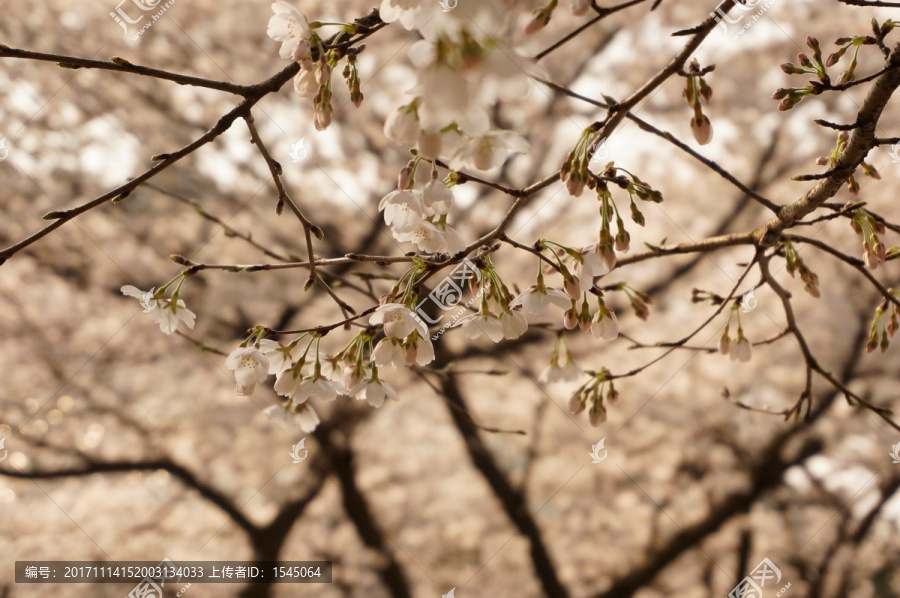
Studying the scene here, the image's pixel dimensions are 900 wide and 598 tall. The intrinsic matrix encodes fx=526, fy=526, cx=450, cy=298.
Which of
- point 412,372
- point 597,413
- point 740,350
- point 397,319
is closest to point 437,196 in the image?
point 397,319

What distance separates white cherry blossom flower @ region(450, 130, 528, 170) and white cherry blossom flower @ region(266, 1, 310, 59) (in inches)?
8.6

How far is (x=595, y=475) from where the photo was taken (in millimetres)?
2469

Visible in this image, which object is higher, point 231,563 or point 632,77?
point 632,77

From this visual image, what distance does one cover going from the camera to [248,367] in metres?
0.73

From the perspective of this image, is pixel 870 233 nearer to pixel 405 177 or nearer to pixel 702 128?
pixel 702 128

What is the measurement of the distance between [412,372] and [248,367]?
60.6 inches

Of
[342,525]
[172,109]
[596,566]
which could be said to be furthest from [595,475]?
[172,109]

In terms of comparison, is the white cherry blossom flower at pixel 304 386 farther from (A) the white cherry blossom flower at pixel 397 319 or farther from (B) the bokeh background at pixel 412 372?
(B) the bokeh background at pixel 412 372

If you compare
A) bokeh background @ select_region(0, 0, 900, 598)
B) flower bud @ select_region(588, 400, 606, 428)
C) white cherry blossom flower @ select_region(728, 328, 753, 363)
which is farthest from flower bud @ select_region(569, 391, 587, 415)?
bokeh background @ select_region(0, 0, 900, 598)

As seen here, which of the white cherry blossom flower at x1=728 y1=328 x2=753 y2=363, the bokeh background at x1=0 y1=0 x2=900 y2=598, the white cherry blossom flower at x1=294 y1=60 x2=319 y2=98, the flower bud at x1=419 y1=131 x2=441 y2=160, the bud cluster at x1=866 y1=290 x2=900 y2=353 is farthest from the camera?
the bokeh background at x1=0 y1=0 x2=900 y2=598

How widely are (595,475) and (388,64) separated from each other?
2167 mm

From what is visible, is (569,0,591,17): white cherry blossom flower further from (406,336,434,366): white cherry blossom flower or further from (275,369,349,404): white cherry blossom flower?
Answer: (275,369,349,404): white cherry blossom flower

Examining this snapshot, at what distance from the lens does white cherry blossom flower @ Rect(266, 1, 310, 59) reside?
2.13 ft

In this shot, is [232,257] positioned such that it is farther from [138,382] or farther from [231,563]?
[231,563]
